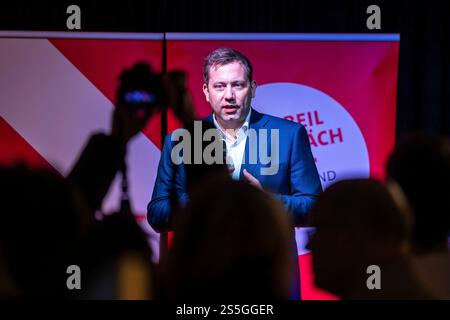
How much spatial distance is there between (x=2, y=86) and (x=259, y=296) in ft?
8.53

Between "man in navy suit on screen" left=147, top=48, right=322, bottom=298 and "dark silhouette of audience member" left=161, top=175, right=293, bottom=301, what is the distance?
6.71ft

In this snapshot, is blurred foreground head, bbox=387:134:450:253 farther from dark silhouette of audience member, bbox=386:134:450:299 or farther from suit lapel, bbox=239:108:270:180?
suit lapel, bbox=239:108:270:180

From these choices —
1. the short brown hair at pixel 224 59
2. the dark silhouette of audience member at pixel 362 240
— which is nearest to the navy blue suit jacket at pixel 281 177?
the short brown hair at pixel 224 59

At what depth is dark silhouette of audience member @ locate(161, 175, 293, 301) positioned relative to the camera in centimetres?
104

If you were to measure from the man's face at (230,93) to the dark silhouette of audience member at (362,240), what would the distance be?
209 centimetres

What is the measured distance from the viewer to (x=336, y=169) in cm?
328

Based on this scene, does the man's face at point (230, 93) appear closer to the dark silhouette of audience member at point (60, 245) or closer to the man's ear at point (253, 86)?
the man's ear at point (253, 86)

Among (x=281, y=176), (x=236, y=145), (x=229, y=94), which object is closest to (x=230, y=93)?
(x=229, y=94)

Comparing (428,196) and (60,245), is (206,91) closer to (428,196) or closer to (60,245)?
(428,196)

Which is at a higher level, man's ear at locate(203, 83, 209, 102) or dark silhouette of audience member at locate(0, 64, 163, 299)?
man's ear at locate(203, 83, 209, 102)

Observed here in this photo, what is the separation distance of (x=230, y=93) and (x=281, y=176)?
0.48 metres

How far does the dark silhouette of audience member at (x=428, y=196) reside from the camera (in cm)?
126

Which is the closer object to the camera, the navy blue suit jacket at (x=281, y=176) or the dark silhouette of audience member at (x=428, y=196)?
the dark silhouette of audience member at (x=428, y=196)

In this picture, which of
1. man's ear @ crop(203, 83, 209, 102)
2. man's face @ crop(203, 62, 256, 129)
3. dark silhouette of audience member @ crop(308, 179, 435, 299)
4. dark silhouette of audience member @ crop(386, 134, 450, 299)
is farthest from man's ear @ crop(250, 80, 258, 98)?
dark silhouette of audience member @ crop(308, 179, 435, 299)
